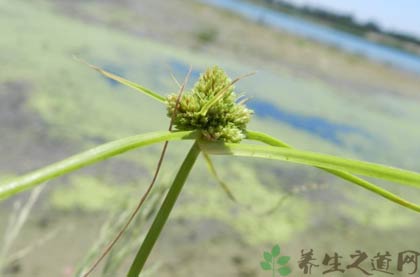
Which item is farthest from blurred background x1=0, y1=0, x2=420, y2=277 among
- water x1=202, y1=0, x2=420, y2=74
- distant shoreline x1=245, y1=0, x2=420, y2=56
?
distant shoreline x1=245, y1=0, x2=420, y2=56

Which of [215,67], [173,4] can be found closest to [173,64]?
[215,67]

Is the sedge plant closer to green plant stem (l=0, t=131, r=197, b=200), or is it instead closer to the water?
green plant stem (l=0, t=131, r=197, b=200)

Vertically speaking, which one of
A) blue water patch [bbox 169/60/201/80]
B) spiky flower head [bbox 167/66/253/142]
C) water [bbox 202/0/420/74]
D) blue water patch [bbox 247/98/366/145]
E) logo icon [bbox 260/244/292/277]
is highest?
water [bbox 202/0/420/74]

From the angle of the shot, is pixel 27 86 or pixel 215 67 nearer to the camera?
pixel 215 67

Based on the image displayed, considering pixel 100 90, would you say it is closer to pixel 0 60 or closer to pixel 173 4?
pixel 0 60

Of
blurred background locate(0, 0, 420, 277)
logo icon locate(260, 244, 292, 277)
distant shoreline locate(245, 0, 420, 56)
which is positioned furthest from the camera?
distant shoreline locate(245, 0, 420, 56)

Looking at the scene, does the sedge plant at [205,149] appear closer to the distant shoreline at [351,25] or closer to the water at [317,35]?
the water at [317,35]
